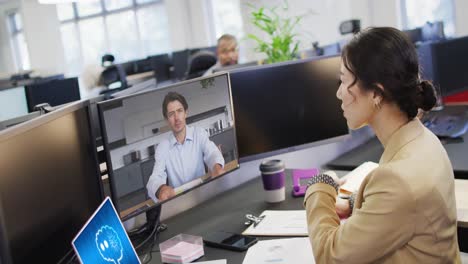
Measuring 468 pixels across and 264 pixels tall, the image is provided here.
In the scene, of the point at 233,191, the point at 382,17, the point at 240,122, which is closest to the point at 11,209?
the point at 240,122

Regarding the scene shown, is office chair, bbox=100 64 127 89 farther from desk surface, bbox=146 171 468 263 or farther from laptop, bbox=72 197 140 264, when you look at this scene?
laptop, bbox=72 197 140 264

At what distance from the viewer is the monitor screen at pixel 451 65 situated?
292 cm

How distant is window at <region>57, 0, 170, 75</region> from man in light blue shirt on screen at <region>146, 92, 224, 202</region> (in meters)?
8.12

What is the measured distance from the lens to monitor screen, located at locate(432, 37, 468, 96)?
2.92 m

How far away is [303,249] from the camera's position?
154cm

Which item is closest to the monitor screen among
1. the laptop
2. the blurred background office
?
the laptop

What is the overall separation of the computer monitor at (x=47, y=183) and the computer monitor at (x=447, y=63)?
6.51ft

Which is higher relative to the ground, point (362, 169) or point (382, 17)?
point (382, 17)

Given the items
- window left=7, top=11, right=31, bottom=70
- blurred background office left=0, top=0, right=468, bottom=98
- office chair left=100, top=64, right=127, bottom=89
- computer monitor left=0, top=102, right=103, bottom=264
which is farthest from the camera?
window left=7, top=11, right=31, bottom=70

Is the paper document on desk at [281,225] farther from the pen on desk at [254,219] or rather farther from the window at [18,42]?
the window at [18,42]

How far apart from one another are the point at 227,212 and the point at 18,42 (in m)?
8.82

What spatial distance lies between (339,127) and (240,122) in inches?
17.0

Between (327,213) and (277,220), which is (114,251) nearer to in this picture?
(327,213)

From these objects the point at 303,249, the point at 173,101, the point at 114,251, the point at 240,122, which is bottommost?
the point at 303,249
